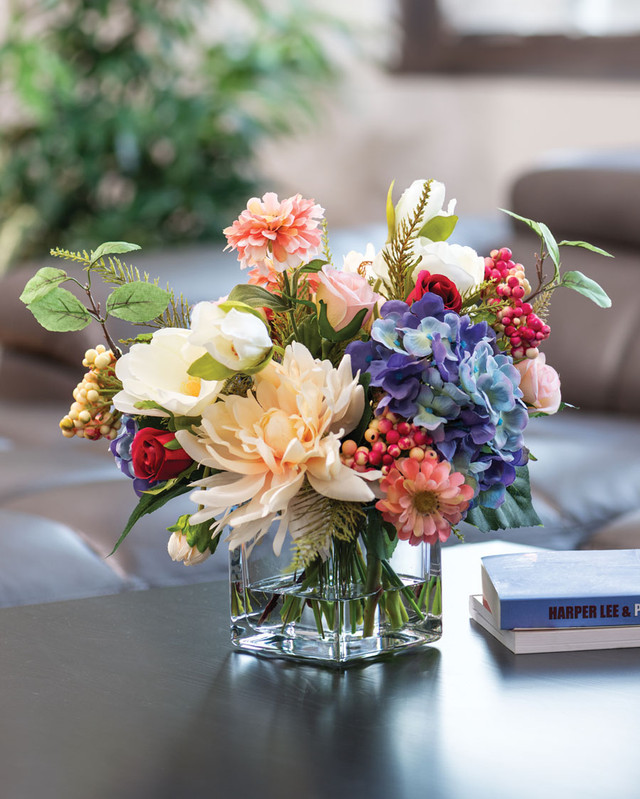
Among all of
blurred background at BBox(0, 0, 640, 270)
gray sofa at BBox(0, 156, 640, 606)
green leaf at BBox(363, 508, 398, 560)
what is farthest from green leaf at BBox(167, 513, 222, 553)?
blurred background at BBox(0, 0, 640, 270)

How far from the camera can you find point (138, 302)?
79 centimetres

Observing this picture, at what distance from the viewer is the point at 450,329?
0.74 meters

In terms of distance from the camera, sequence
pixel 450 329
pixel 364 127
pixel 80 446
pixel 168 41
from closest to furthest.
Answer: pixel 450 329 → pixel 80 446 → pixel 168 41 → pixel 364 127

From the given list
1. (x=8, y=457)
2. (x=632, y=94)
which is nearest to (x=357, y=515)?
(x=8, y=457)

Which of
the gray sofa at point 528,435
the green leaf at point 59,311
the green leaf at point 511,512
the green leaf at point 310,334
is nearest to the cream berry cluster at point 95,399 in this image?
the green leaf at point 59,311

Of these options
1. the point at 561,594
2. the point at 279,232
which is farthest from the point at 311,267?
the point at 561,594

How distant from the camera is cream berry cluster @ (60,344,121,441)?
0.81 m

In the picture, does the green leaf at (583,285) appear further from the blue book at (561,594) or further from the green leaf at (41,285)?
the green leaf at (41,285)

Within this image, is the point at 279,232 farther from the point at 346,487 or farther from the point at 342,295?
the point at 346,487

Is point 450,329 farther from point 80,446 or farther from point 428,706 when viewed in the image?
point 80,446

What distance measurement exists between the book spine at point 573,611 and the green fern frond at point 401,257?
8.9 inches

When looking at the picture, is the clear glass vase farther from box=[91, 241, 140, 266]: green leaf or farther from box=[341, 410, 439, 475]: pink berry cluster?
box=[91, 241, 140, 266]: green leaf

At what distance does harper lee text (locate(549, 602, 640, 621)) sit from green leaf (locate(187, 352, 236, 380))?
288mm

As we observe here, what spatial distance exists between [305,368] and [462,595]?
1.05ft
